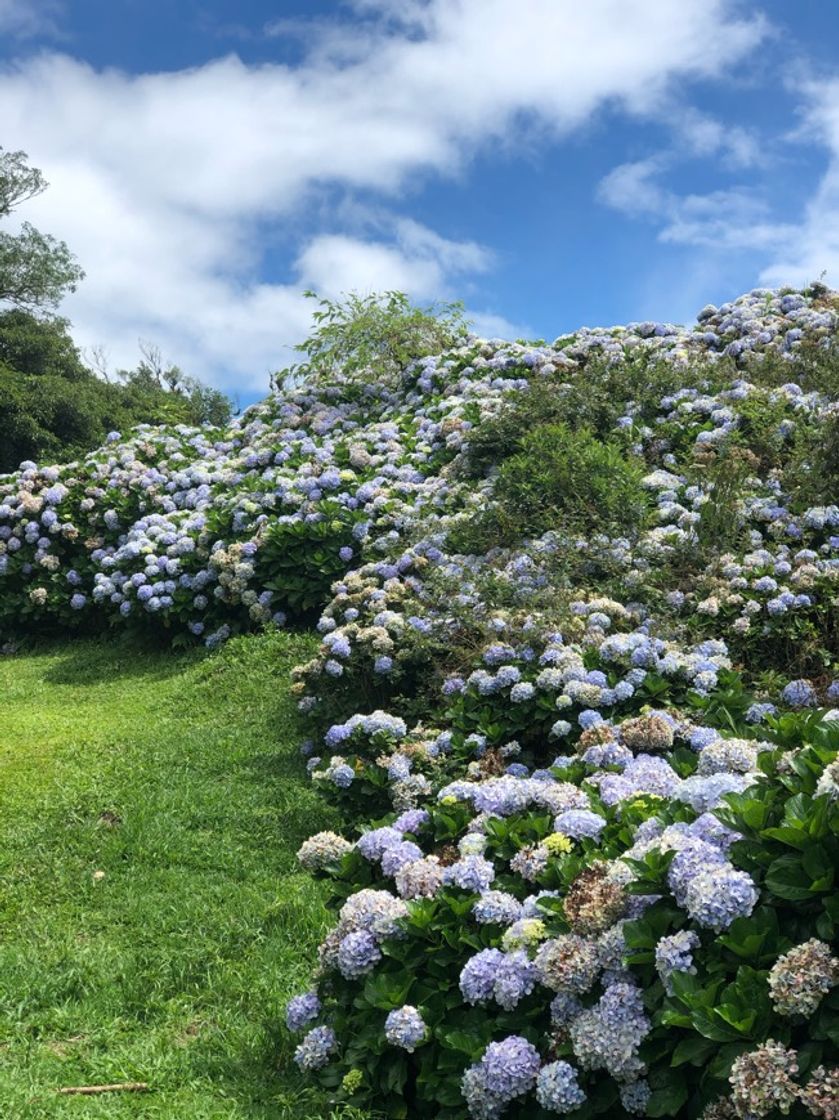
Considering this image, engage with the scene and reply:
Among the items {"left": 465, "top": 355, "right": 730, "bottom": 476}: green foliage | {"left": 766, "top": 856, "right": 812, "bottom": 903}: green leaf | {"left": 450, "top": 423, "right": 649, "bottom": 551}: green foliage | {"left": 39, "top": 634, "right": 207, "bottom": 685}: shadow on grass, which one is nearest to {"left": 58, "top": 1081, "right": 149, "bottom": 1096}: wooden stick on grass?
{"left": 766, "top": 856, "right": 812, "bottom": 903}: green leaf

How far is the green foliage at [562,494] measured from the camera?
664 cm

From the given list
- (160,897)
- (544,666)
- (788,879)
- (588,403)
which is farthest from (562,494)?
(788,879)

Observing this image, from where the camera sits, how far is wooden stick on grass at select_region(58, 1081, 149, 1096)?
3090 millimetres

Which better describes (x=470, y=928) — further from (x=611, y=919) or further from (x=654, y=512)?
(x=654, y=512)

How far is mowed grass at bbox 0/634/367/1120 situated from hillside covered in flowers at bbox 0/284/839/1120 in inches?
14.3

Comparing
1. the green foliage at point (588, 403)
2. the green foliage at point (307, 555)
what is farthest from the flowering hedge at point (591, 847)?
the green foliage at point (588, 403)

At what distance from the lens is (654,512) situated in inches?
264

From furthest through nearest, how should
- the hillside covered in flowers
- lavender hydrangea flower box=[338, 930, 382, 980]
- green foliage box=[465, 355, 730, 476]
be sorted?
green foliage box=[465, 355, 730, 476] < lavender hydrangea flower box=[338, 930, 382, 980] < the hillside covered in flowers

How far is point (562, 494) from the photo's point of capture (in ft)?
22.6

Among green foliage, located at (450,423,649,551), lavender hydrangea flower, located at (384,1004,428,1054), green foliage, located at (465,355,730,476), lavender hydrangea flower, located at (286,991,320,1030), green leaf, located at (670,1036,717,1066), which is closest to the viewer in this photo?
green leaf, located at (670,1036,717,1066)

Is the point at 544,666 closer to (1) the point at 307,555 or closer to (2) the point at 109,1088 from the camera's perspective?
(2) the point at 109,1088

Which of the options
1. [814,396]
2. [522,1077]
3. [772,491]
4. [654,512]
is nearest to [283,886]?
[522,1077]

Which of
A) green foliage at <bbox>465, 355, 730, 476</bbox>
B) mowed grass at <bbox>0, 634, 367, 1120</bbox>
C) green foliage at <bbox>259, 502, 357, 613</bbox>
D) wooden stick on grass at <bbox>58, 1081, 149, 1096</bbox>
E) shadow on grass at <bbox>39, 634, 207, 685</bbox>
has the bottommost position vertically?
wooden stick on grass at <bbox>58, 1081, 149, 1096</bbox>

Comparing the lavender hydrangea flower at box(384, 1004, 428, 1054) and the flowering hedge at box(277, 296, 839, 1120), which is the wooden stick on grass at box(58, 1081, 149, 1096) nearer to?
the flowering hedge at box(277, 296, 839, 1120)
